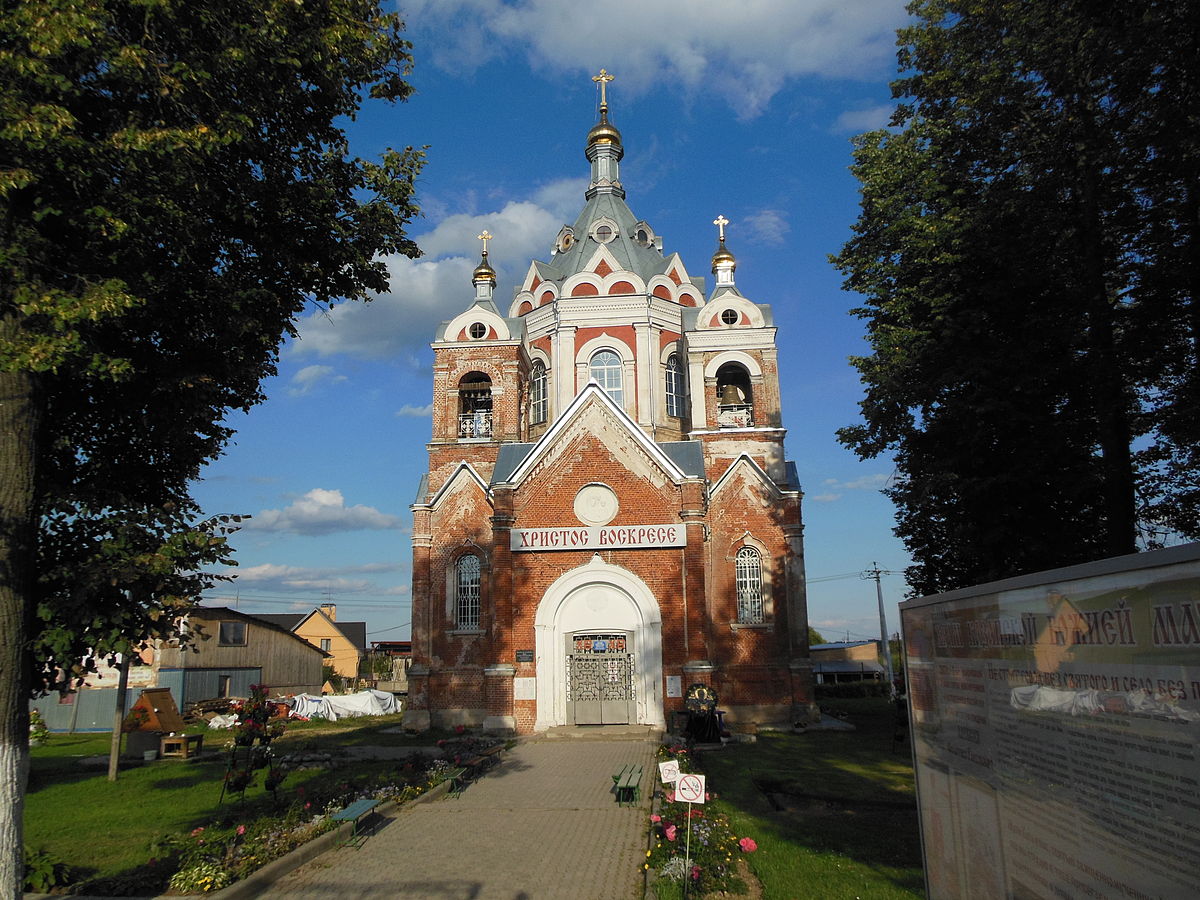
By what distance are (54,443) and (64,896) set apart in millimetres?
4693

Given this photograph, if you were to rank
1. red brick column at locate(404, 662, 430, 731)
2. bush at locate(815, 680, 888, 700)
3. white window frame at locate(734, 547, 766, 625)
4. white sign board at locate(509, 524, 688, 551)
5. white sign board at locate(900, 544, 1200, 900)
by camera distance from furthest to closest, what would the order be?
bush at locate(815, 680, 888, 700) → white window frame at locate(734, 547, 766, 625) → red brick column at locate(404, 662, 430, 731) → white sign board at locate(509, 524, 688, 551) → white sign board at locate(900, 544, 1200, 900)

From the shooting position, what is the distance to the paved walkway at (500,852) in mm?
9023

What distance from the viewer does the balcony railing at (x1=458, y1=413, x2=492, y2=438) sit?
30.6 metres

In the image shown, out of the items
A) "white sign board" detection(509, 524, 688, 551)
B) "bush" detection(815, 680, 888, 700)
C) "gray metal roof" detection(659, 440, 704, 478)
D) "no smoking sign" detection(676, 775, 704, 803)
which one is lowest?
"bush" detection(815, 680, 888, 700)

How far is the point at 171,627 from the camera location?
8.05m

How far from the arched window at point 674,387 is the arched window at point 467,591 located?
29.2ft

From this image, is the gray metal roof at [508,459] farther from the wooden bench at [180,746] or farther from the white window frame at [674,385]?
the wooden bench at [180,746]

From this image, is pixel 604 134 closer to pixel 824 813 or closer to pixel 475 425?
pixel 475 425

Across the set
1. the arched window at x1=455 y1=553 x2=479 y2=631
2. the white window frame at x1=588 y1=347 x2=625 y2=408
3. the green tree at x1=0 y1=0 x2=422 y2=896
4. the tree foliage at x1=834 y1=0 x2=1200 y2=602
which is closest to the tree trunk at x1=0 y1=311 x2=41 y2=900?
the green tree at x1=0 y1=0 x2=422 y2=896

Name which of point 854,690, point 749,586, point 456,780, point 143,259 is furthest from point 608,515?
point 854,690

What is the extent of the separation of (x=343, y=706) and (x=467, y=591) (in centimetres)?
1411

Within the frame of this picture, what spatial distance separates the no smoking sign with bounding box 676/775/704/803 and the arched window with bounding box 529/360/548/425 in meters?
22.0

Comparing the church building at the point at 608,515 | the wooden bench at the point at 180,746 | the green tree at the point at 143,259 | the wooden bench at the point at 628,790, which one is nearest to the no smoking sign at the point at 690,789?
the wooden bench at the point at 628,790

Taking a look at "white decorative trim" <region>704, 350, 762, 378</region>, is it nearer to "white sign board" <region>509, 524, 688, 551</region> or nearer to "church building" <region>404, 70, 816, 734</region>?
"church building" <region>404, 70, 816, 734</region>
